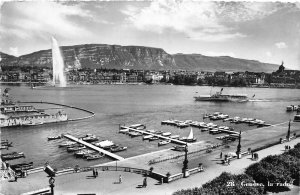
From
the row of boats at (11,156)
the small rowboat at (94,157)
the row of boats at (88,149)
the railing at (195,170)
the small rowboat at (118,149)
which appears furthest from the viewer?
the small rowboat at (118,149)

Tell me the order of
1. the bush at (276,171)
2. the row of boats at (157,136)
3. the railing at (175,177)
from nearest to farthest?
the bush at (276,171) < the railing at (175,177) < the row of boats at (157,136)

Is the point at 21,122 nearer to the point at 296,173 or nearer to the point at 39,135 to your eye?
the point at 39,135

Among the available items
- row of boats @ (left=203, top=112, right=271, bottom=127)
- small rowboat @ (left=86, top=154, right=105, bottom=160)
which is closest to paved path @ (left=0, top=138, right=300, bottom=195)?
small rowboat @ (left=86, top=154, right=105, bottom=160)

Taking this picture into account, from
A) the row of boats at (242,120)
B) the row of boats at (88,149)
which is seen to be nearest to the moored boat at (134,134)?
the row of boats at (88,149)

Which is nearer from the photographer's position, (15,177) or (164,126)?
(15,177)

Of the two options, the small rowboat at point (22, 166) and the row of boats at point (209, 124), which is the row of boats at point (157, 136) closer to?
the row of boats at point (209, 124)

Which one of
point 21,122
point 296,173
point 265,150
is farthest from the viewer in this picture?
point 21,122

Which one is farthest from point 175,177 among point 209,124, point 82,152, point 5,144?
point 209,124

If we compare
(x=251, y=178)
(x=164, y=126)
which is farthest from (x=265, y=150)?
(x=164, y=126)

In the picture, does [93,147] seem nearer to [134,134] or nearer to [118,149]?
[118,149]
